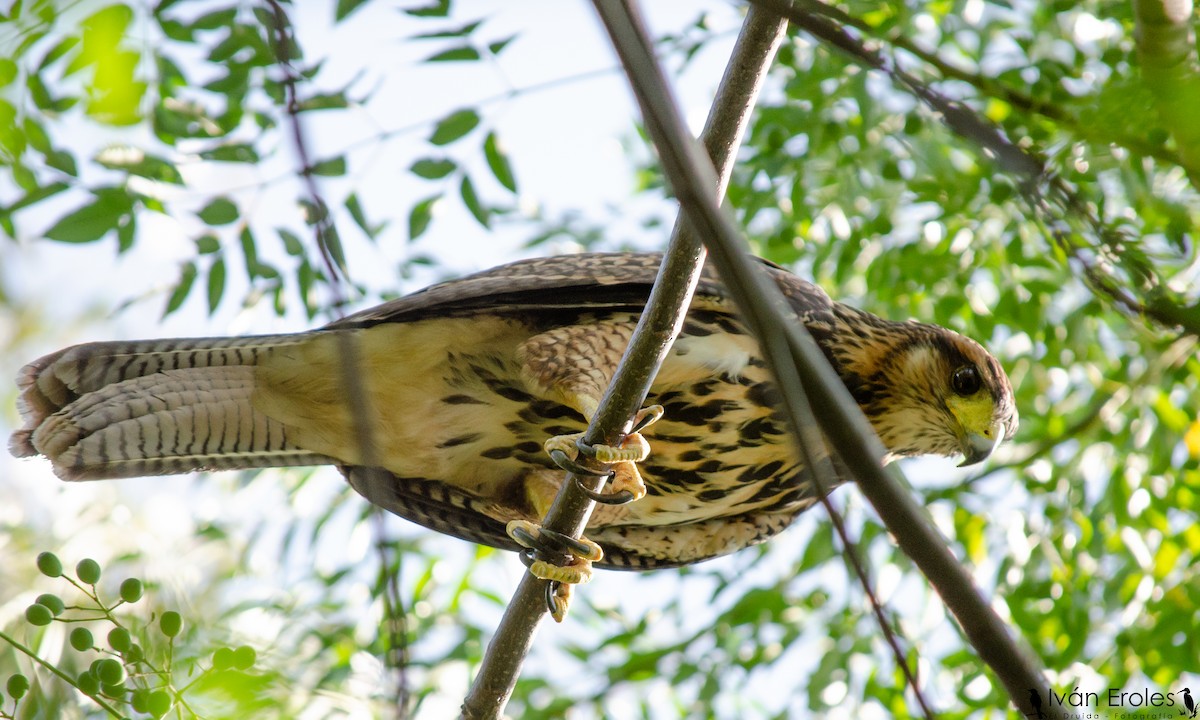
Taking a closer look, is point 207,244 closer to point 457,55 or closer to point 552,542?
point 457,55

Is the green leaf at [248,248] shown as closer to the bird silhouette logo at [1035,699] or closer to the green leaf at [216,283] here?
the green leaf at [216,283]

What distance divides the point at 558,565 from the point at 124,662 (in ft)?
4.27

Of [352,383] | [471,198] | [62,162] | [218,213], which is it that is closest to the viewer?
[352,383]

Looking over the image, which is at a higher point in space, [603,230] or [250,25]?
[603,230]

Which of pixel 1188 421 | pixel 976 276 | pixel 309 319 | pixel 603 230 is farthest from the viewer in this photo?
pixel 603 230

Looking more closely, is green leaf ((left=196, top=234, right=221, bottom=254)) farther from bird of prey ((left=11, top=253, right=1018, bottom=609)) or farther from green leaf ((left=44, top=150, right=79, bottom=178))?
bird of prey ((left=11, top=253, right=1018, bottom=609))

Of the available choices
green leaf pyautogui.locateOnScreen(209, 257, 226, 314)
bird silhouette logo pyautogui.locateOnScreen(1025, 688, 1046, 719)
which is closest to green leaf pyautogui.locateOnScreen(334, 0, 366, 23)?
green leaf pyautogui.locateOnScreen(209, 257, 226, 314)

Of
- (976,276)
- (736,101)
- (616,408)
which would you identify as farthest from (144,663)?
(976,276)

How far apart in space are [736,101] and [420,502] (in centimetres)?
229

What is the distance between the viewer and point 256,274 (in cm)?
402

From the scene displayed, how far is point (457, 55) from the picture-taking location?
12.2 ft

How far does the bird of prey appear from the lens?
10.6ft

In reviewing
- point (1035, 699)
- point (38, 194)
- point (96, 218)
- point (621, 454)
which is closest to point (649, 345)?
point (621, 454)

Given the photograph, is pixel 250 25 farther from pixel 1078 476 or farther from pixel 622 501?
pixel 1078 476
